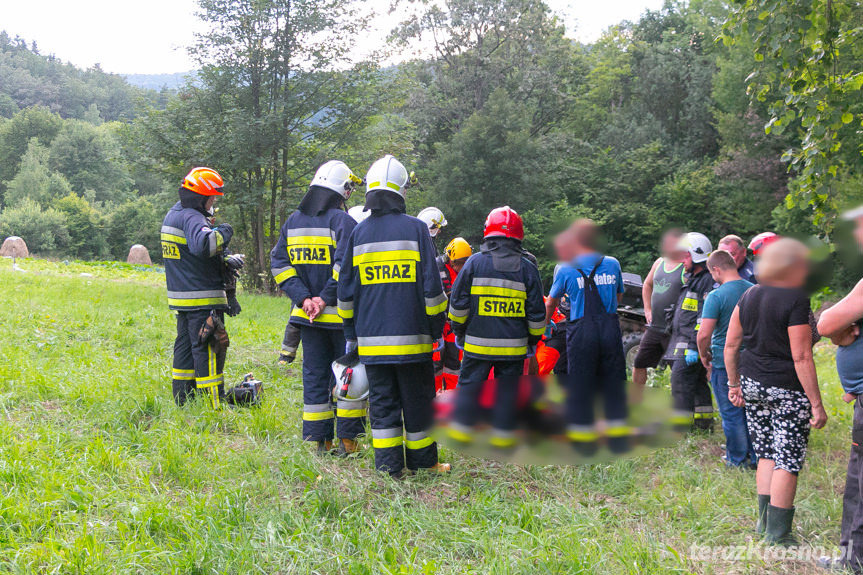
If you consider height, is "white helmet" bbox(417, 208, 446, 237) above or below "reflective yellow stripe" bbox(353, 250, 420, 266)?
above

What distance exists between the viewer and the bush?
136 feet

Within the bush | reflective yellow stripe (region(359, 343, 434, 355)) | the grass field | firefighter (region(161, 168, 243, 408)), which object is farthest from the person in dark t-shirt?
the bush

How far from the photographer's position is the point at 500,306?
4.49 metres

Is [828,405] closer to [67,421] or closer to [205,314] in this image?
[205,314]

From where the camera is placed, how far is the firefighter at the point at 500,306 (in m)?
Answer: 4.48

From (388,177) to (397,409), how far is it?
155cm

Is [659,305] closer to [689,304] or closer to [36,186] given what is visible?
[689,304]

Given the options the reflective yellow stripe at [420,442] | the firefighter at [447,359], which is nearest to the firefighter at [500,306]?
the reflective yellow stripe at [420,442]

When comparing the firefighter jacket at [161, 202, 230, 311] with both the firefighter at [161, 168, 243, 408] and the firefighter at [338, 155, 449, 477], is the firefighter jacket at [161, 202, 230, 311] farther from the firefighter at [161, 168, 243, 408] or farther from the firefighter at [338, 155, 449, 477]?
the firefighter at [338, 155, 449, 477]

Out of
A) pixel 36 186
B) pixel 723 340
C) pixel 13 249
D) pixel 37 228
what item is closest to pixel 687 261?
pixel 723 340

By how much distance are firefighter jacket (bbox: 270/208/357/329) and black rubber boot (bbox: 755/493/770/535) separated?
2951mm

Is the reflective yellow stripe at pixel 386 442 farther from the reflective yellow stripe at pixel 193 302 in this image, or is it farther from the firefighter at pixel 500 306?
the reflective yellow stripe at pixel 193 302

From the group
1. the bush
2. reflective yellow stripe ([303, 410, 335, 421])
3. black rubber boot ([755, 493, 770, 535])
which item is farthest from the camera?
the bush

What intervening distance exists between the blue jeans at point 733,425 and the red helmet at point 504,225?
2.00 metres
